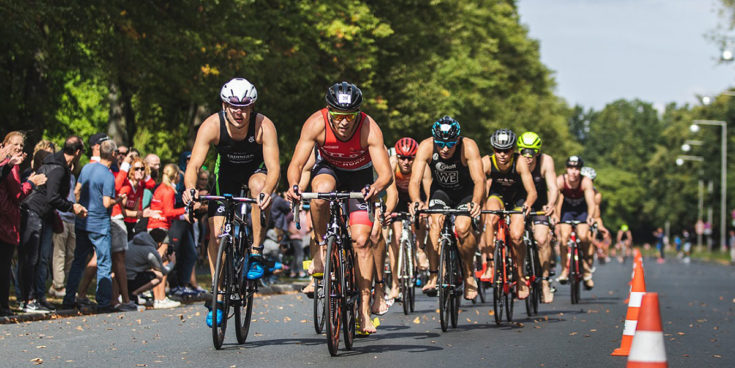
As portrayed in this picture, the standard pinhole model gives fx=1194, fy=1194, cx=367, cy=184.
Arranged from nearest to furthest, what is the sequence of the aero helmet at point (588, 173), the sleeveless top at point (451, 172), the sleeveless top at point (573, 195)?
the sleeveless top at point (451, 172)
the sleeveless top at point (573, 195)
the aero helmet at point (588, 173)

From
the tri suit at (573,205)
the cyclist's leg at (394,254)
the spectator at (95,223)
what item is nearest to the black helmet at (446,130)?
the cyclist's leg at (394,254)

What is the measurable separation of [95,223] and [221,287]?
5236mm

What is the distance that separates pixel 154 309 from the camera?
1543cm

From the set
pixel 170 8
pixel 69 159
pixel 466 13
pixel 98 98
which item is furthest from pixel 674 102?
pixel 69 159

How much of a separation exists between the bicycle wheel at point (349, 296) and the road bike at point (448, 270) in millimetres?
2170

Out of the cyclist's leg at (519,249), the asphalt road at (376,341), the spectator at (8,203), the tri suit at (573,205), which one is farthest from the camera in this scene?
the tri suit at (573,205)

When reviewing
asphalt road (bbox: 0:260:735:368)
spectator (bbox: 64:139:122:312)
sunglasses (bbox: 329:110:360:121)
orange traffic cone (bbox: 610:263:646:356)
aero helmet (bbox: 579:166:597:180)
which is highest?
aero helmet (bbox: 579:166:597:180)

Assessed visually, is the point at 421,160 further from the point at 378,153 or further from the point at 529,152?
the point at 378,153

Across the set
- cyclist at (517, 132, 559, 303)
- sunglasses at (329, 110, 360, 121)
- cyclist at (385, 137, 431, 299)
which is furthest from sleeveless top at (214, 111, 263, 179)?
cyclist at (517, 132, 559, 303)

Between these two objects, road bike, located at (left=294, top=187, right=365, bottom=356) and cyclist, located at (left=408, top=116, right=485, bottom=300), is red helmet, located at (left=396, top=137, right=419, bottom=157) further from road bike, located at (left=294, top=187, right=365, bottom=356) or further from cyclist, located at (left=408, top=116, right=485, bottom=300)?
road bike, located at (left=294, top=187, right=365, bottom=356)

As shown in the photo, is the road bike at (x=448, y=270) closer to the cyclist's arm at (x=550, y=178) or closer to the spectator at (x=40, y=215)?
the cyclist's arm at (x=550, y=178)

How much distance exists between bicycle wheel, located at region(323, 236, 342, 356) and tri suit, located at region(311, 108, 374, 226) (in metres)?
0.77

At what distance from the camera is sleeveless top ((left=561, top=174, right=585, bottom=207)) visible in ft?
62.3

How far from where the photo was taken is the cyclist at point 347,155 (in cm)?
995
